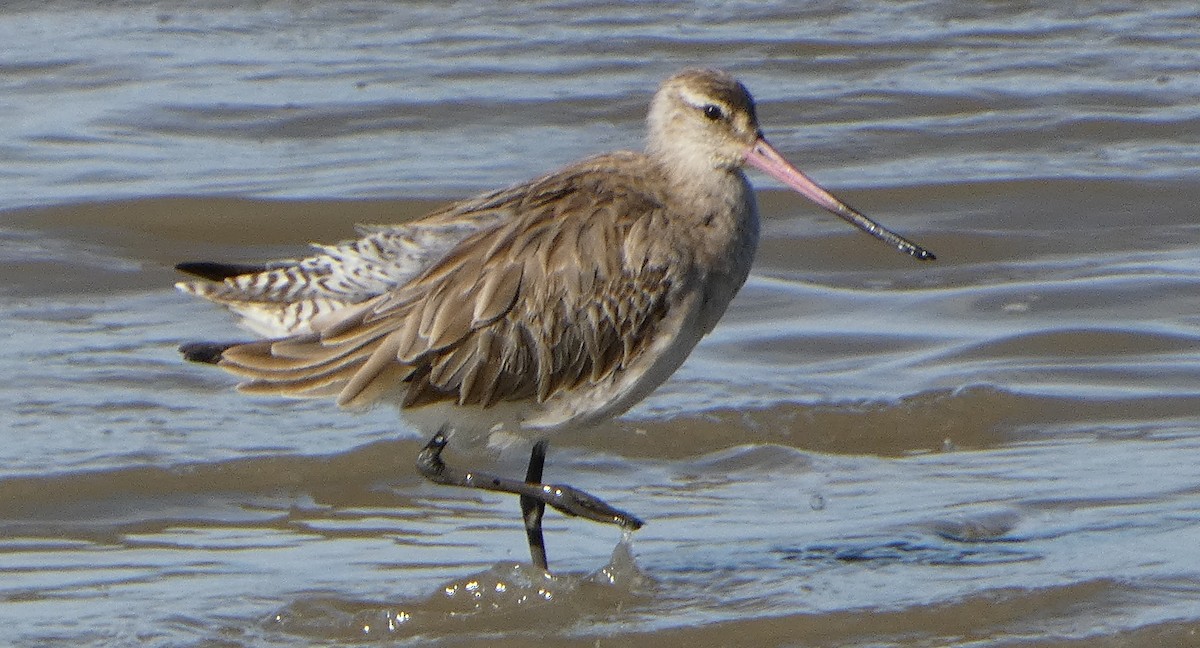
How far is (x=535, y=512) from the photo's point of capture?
6.52 meters

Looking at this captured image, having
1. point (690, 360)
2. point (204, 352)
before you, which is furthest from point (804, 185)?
point (690, 360)

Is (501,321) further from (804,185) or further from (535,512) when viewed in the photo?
(804,185)

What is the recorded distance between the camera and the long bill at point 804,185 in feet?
21.2

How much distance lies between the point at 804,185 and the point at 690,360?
7.14 feet

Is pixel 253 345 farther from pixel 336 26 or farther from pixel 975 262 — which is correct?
pixel 336 26

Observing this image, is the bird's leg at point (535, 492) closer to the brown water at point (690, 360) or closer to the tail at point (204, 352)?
the brown water at point (690, 360)

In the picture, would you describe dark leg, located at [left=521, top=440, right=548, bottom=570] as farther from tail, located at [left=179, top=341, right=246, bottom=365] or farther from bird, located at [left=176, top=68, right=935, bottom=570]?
tail, located at [left=179, top=341, right=246, bottom=365]

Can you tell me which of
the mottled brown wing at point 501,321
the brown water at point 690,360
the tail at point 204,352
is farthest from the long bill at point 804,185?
the tail at point 204,352

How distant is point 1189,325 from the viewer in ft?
29.2

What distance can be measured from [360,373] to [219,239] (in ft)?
14.5

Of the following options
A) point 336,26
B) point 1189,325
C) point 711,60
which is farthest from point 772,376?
point 336,26

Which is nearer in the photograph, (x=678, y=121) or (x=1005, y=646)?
(x=1005, y=646)

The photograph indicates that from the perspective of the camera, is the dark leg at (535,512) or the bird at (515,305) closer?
the bird at (515,305)

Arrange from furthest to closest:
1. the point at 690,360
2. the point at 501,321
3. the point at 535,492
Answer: the point at 690,360 < the point at 535,492 < the point at 501,321
